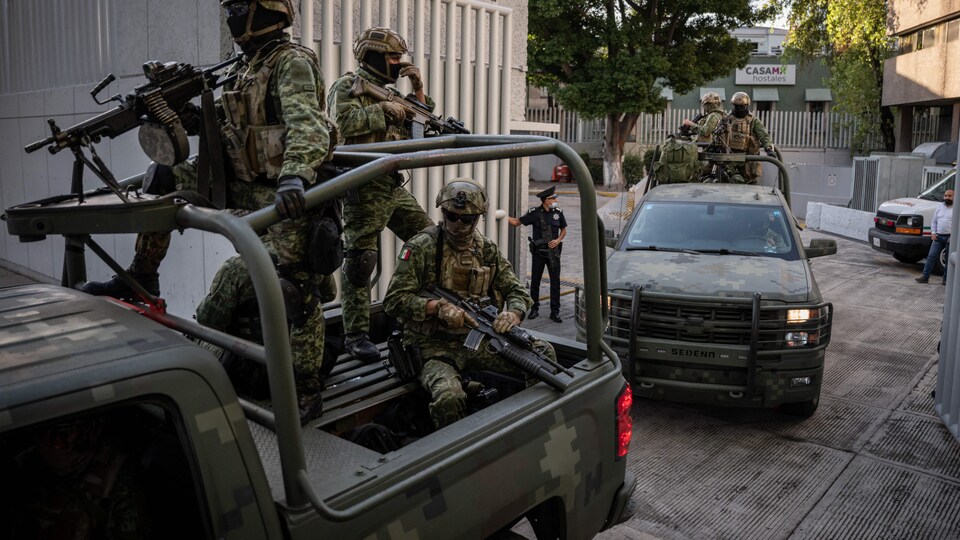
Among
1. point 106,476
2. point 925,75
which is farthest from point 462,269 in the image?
point 925,75

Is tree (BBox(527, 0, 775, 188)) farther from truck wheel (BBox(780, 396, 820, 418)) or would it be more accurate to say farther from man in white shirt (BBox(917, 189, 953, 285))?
truck wheel (BBox(780, 396, 820, 418))

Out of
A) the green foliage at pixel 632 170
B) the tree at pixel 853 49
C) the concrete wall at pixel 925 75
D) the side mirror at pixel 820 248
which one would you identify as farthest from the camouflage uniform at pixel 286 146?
the green foliage at pixel 632 170

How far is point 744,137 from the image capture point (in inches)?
441

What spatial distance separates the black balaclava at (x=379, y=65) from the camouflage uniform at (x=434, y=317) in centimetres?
128

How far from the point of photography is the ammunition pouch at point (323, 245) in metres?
3.49

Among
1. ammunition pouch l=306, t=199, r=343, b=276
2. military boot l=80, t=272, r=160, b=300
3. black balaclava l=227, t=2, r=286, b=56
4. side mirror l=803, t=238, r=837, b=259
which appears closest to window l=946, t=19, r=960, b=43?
side mirror l=803, t=238, r=837, b=259

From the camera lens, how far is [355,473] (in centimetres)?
262

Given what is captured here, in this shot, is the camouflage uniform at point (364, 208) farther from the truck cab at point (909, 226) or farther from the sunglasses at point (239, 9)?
the truck cab at point (909, 226)

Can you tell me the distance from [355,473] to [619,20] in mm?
27589

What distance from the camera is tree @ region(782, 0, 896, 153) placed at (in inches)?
965

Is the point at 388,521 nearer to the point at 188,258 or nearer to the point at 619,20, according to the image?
the point at 188,258

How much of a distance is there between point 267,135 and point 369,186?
119 centimetres

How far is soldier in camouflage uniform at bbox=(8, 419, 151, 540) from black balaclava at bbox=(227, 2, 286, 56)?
1984 millimetres

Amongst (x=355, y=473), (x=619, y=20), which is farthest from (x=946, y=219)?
(x=619, y=20)
